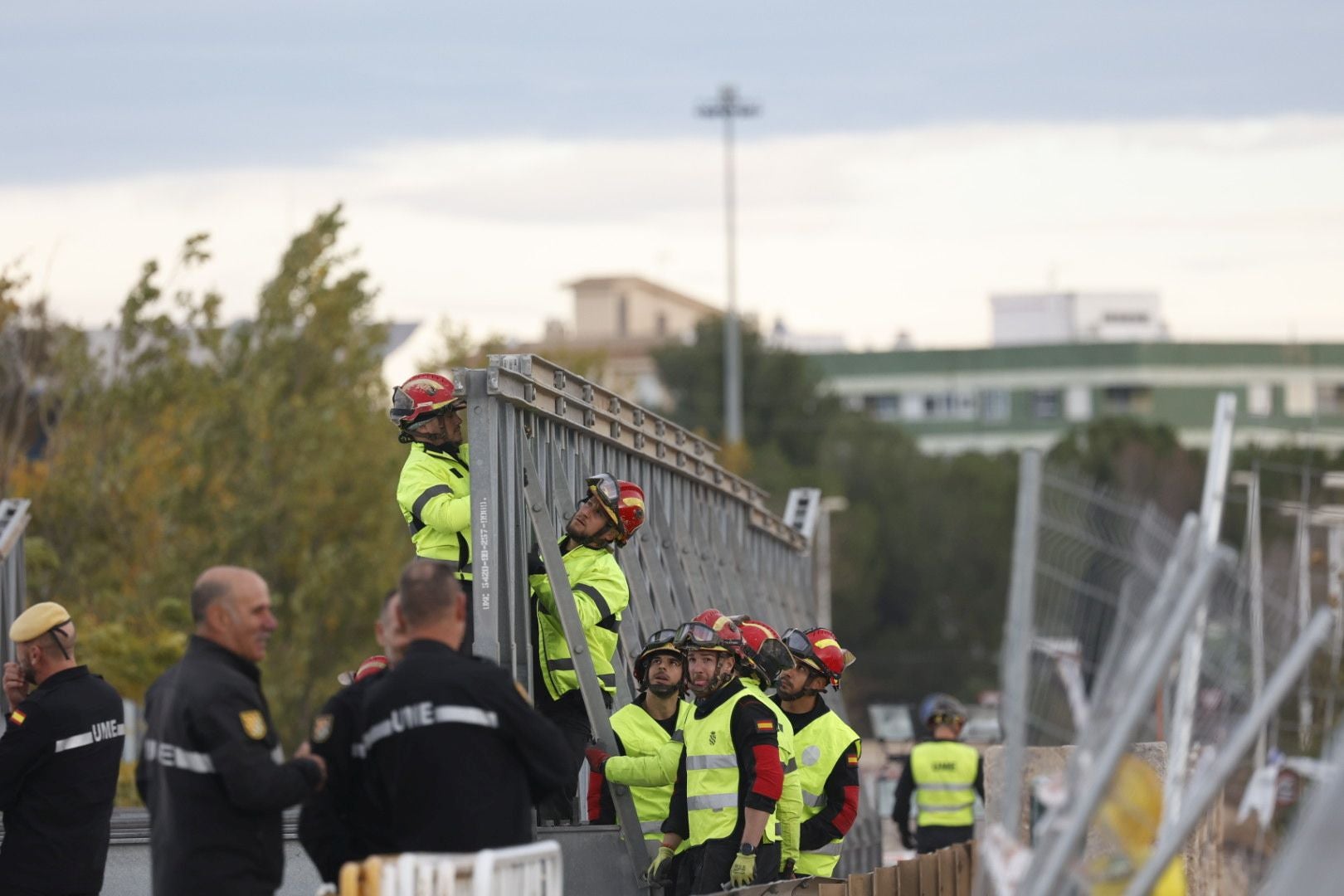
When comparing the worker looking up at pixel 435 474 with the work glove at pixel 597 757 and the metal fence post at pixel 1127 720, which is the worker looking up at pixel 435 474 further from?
the metal fence post at pixel 1127 720

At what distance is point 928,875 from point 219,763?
4639 millimetres

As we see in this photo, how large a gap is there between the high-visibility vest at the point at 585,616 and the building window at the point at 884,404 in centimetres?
8820

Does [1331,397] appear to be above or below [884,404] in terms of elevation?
below

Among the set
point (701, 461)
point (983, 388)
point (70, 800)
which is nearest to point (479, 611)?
point (70, 800)

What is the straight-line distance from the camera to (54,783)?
8938 mm

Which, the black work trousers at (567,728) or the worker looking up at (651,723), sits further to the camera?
the black work trousers at (567,728)

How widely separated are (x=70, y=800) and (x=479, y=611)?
186cm

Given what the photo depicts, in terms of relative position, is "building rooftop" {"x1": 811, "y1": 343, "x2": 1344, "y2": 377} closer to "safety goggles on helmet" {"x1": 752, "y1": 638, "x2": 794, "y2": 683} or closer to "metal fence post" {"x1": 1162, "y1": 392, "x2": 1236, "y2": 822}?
"metal fence post" {"x1": 1162, "y1": 392, "x2": 1236, "y2": 822}

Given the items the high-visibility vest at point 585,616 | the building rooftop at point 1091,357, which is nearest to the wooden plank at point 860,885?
the high-visibility vest at point 585,616

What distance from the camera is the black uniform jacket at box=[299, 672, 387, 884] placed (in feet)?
22.7

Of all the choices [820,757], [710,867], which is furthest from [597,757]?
[820,757]

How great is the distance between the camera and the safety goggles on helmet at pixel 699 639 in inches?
380

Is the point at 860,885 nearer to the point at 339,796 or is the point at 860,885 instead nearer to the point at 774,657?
the point at 774,657

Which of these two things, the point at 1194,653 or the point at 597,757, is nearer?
the point at 597,757
